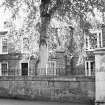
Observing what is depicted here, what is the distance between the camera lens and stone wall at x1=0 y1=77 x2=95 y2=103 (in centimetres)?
1617

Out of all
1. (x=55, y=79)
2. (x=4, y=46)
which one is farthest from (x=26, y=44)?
(x=4, y=46)

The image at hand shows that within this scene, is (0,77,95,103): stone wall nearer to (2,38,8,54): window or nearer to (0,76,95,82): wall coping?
(0,76,95,82): wall coping

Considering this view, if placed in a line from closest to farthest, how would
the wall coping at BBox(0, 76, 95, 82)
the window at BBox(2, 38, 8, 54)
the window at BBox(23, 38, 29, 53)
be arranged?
the wall coping at BBox(0, 76, 95, 82)
the window at BBox(23, 38, 29, 53)
the window at BBox(2, 38, 8, 54)

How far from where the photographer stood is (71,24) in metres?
18.8

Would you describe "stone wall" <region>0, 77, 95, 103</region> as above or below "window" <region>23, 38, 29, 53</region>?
below

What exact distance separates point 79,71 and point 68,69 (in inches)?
57.6

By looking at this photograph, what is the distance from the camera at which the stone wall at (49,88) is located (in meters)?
16.2

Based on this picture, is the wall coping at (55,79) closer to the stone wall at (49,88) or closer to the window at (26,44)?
the stone wall at (49,88)

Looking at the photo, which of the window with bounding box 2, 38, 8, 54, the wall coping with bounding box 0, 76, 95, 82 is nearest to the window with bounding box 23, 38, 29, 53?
the wall coping with bounding box 0, 76, 95, 82

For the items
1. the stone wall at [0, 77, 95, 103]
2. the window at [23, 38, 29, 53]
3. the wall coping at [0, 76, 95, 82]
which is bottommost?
the stone wall at [0, 77, 95, 103]

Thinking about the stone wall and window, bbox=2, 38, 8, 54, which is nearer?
the stone wall

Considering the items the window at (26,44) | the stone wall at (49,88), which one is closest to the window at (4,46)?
the window at (26,44)

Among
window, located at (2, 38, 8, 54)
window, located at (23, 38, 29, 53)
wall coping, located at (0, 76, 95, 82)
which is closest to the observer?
wall coping, located at (0, 76, 95, 82)

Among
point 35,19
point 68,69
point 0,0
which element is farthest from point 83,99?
point 68,69
